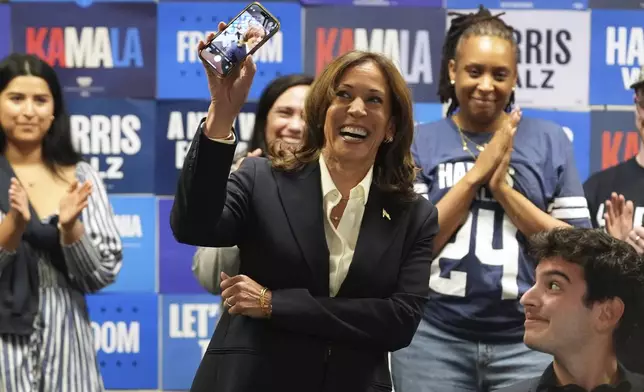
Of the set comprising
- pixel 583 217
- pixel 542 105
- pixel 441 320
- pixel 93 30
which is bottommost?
pixel 441 320

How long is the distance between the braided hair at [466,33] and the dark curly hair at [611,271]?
1.05m

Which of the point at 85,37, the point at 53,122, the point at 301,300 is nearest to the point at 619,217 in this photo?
the point at 301,300

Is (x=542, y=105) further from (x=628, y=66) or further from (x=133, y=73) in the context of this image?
(x=133, y=73)

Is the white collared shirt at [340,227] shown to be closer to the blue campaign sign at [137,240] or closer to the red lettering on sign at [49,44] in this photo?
the blue campaign sign at [137,240]

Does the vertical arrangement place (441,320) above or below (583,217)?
below

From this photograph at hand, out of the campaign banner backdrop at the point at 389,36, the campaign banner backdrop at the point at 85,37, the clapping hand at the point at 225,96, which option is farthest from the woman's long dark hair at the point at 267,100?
the clapping hand at the point at 225,96

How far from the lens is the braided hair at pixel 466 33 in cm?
320

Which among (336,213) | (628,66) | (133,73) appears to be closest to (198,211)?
(336,213)

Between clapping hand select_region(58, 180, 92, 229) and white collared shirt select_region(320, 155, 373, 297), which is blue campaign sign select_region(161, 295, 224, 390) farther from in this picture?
white collared shirt select_region(320, 155, 373, 297)

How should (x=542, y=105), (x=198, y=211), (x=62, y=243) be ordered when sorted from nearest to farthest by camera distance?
(x=198, y=211) < (x=62, y=243) < (x=542, y=105)

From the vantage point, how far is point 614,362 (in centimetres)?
230

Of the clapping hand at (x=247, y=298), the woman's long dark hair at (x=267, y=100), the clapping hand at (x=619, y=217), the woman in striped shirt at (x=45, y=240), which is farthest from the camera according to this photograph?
the woman's long dark hair at (x=267, y=100)

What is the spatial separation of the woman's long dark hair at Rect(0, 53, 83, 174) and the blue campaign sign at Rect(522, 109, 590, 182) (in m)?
1.87

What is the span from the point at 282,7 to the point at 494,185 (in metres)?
1.54
